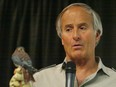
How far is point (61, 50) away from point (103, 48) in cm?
41

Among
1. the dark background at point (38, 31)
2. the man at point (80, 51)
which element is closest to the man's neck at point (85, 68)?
the man at point (80, 51)

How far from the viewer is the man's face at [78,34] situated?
1.54 metres

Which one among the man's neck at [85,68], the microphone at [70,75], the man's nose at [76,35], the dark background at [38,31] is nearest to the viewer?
the microphone at [70,75]

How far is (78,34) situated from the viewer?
154cm

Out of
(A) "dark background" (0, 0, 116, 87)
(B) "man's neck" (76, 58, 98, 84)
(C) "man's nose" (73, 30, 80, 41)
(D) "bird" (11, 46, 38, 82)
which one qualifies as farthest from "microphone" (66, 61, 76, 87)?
(A) "dark background" (0, 0, 116, 87)

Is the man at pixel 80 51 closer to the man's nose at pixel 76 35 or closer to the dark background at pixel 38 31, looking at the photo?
the man's nose at pixel 76 35

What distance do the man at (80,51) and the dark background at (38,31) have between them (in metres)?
1.10

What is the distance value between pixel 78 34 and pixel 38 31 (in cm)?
138

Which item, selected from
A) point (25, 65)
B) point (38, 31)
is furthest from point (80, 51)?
point (38, 31)

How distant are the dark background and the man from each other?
43.3 inches

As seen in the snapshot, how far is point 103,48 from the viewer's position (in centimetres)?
277

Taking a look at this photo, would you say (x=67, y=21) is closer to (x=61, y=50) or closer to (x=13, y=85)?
(x=13, y=85)

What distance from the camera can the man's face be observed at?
154cm

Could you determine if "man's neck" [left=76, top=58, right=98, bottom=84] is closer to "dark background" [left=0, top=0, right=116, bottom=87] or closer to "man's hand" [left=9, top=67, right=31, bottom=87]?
"man's hand" [left=9, top=67, right=31, bottom=87]
